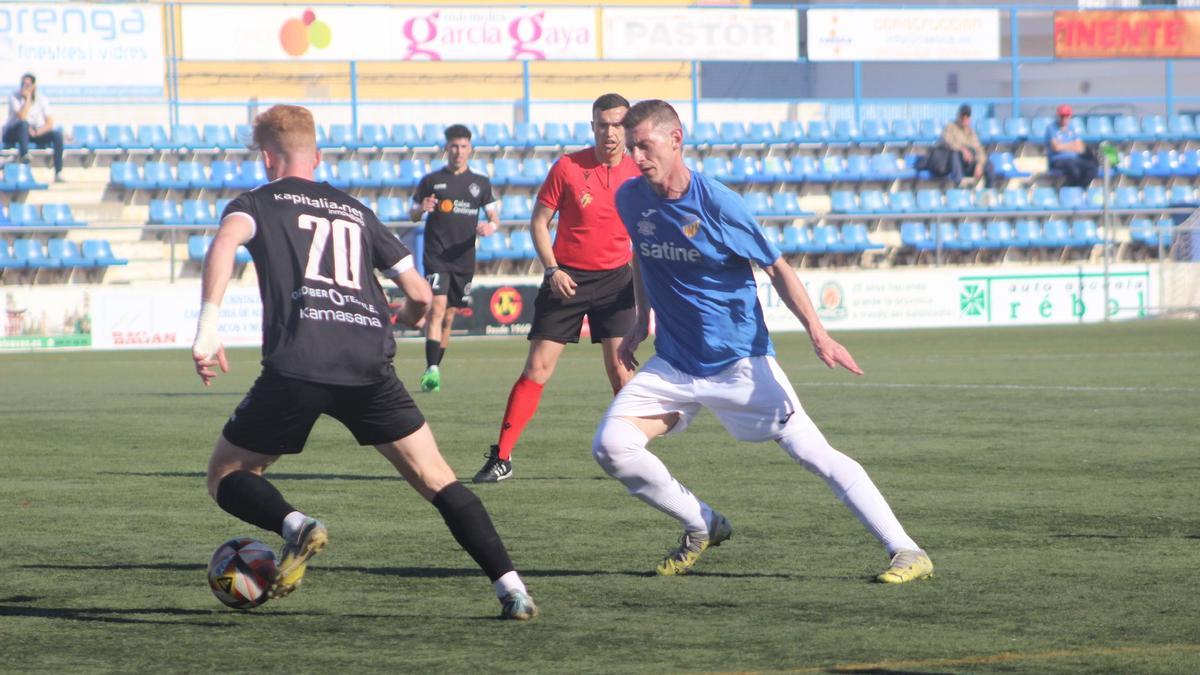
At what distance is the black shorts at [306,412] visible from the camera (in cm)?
576

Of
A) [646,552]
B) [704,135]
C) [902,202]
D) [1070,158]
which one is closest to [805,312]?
[646,552]

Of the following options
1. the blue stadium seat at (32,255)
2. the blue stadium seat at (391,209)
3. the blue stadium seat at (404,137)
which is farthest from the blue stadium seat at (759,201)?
the blue stadium seat at (32,255)

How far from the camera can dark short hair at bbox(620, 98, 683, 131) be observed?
6.63 meters

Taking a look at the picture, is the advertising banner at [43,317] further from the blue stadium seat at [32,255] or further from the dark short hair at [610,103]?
the dark short hair at [610,103]

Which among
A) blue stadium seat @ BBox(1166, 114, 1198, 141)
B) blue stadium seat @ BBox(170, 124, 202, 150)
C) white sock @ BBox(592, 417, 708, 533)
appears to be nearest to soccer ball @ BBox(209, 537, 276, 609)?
white sock @ BBox(592, 417, 708, 533)

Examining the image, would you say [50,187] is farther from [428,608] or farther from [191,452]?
[428,608]

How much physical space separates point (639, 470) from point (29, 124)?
82.8ft

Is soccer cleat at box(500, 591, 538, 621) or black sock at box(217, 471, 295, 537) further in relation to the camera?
black sock at box(217, 471, 295, 537)

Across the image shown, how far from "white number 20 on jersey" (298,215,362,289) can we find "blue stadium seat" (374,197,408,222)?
991 inches

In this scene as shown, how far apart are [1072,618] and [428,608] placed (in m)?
2.13

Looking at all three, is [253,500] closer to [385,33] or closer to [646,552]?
[646,552]

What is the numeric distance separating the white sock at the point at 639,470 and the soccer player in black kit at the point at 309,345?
0.85 m

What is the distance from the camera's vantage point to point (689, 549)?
6871mm

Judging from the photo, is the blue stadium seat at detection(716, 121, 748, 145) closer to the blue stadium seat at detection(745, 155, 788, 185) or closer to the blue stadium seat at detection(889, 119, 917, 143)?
the blue stadium seat at detection(745, 155, 788, 185)
